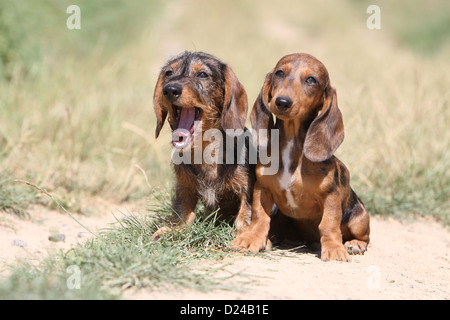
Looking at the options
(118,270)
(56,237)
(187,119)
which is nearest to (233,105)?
(187,119)

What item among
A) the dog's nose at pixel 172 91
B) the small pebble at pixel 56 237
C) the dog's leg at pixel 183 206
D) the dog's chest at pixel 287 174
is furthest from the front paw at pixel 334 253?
the small pebble at pixel 56 237

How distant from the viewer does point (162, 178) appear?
6.53 meters

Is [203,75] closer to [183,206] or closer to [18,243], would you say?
[183,206]

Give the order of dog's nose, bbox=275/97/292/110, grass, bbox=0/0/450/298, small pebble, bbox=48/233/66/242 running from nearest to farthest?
grass, bbox=0/0/450/298 < dog's nose, bbox=275/97/292/110 < small pebble, bbox=48/233/66/242

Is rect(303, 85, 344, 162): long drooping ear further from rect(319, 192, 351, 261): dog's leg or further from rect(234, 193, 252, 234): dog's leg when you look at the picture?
rect(234, 193, 252, 234): dog's leg

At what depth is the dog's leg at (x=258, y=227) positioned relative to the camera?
13.7ft

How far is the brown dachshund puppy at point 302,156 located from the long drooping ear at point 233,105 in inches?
4.2

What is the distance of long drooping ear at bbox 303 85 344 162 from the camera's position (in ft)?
13.5

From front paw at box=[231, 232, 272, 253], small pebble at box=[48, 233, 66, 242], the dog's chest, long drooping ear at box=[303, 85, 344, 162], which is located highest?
long drooping ear at box=[303, 85, 344, 162]

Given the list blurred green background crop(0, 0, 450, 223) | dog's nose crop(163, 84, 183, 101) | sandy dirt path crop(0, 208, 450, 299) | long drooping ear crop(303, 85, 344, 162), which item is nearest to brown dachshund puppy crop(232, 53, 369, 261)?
long drooping ear crop(303, 85, 344, 162)

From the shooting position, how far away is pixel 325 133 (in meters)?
4.13

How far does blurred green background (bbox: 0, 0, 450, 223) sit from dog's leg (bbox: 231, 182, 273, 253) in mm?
1485

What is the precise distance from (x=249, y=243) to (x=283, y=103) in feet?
3.64

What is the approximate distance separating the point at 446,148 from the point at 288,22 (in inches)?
479
